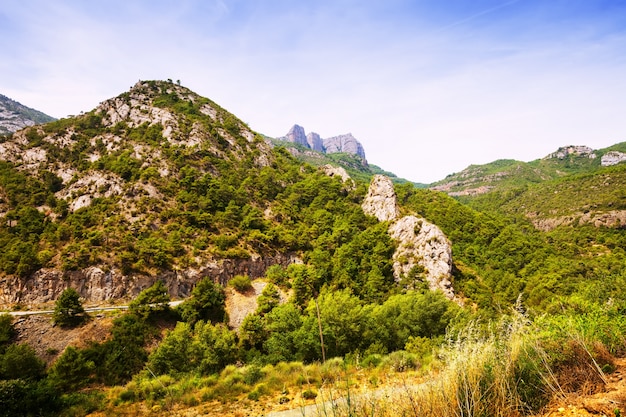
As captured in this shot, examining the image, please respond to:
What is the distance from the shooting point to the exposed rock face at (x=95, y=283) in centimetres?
3312

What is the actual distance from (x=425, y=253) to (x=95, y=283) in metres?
48.0

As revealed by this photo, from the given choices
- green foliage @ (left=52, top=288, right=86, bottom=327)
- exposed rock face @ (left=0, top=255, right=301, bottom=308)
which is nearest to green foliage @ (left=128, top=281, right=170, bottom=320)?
exposed rock face @ (left=0, top=255, right=301, bottom=308)

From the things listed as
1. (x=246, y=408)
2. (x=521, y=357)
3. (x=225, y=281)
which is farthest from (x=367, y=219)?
(x=521, y=357)

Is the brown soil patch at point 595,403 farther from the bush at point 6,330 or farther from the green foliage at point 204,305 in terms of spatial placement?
the bush at point 6,330

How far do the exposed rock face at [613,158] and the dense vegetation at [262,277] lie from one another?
4470 inches

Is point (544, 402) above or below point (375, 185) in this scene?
below

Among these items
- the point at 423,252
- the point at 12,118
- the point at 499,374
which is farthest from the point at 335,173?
the point at 12,118

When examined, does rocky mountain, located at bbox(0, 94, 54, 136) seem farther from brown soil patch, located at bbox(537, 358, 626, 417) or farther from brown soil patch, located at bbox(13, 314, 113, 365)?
brown soil patch, located at bbox(537, 358, 626, 417)

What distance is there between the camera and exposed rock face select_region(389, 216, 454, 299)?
138 ft

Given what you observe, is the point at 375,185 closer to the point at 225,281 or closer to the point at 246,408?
the point at 225,281

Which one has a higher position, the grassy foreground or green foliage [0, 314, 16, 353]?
the grassy foreground

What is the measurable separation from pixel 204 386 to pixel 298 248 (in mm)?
35920

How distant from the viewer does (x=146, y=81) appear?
9156cm

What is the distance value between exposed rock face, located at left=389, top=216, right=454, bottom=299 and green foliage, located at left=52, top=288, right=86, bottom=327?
43.5m
